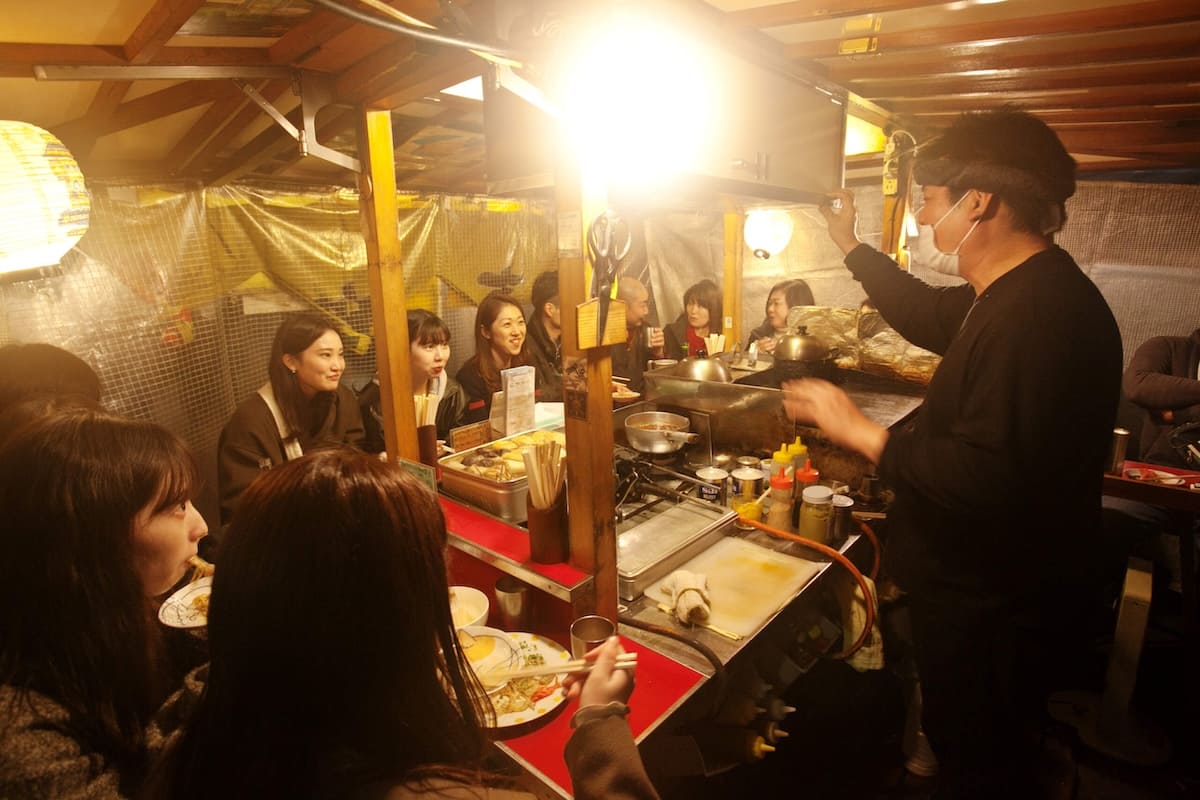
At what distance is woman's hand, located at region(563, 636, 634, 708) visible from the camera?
1510 mm

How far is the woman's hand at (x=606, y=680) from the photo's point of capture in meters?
1.51

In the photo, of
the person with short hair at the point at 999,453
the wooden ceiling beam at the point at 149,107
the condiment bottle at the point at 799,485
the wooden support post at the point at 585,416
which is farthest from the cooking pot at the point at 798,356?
the wooden ceiling beam at the point at 149,107

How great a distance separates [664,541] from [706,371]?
168cm

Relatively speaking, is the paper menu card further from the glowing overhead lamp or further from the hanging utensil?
the glowing overhead lamp

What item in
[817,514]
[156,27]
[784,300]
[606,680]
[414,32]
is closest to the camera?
[414,32]

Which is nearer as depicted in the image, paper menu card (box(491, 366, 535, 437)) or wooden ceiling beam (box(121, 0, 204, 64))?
wooden ceiling beam (box(121, 0, 204, 64))

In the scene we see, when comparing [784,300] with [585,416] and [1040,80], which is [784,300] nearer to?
[1040,80]

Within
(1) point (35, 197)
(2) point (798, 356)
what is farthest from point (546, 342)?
(1) point (35, 197)

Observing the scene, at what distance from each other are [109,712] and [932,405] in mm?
2579

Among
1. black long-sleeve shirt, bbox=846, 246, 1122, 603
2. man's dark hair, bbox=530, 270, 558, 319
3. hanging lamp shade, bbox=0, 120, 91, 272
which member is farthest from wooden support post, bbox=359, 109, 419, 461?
man's dark hair, bbox=530, 270, 558, 319

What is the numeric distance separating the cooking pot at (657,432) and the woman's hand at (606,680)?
165 centimetres

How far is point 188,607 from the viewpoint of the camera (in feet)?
7.08

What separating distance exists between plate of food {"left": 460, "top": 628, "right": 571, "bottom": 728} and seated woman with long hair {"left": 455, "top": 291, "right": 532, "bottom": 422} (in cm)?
274

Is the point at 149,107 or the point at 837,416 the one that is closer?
the point at 837,416
